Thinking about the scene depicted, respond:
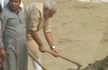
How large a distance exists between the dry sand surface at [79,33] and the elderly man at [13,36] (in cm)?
257

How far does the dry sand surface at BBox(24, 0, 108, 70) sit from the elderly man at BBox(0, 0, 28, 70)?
257 cm

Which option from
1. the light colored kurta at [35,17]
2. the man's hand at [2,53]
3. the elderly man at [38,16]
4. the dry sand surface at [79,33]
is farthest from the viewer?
the dry sand surface at [79,33]

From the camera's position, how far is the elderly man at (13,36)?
5766mm

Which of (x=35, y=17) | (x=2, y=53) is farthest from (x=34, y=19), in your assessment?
(x=2, y=53)

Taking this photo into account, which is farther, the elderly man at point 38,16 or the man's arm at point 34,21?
the man's arm at point 34,21

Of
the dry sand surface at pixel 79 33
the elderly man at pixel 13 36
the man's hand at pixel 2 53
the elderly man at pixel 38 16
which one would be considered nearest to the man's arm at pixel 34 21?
the elderly man at pixel 38 16

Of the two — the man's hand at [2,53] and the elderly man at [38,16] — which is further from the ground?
the elderly man at [38,16]

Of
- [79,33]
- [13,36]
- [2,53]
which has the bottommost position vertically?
[79,33]

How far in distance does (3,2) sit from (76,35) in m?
4.72

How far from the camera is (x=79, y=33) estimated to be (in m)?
11.2

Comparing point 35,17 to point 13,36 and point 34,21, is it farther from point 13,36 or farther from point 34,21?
point 13,36

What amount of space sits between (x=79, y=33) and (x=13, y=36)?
5.45m

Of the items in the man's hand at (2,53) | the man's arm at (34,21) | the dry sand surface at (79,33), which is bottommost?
the dry sand surface at (79,33)

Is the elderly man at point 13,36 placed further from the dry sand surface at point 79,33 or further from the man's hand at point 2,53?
the dry sand surface at point 79,33
